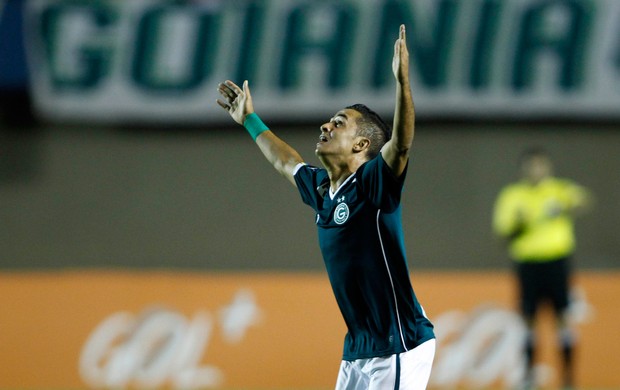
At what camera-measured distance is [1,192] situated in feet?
33.0

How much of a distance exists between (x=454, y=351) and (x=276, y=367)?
1.55 m

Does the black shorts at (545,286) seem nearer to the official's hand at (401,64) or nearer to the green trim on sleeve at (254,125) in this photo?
the green trim on sleeve at (254,125)

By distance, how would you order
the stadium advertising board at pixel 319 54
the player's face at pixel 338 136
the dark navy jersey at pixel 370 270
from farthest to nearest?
the stadium advertising board at pixel 319 54 < the player's face at pixel 338 136 < the dark navy jersey at pixel 370 270

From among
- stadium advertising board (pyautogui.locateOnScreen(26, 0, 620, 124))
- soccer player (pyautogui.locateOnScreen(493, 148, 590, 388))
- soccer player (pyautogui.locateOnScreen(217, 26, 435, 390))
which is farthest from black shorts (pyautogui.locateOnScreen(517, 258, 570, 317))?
soccer player (pyautogui.locateOnScreen(217, 26, 435, 390))

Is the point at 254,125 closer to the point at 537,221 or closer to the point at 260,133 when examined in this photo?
the point at 260,133

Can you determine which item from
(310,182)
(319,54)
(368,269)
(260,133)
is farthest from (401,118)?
(319,54)

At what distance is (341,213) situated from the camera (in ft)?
12.3

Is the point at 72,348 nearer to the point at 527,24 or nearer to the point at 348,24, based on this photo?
the point at 348,24

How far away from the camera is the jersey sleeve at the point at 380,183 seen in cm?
352

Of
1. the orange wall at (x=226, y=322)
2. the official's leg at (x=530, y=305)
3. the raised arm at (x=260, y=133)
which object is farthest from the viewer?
the orange wall at (x=226, y=322)

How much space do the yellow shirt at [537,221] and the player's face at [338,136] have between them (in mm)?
4797

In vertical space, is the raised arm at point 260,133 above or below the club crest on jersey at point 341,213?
above

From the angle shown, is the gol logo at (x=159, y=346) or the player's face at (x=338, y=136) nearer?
the player's face at (x=338, y=136)

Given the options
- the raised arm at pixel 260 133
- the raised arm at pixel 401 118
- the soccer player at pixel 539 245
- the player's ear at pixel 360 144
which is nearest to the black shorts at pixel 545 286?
the soccer player at pixel 539 245
